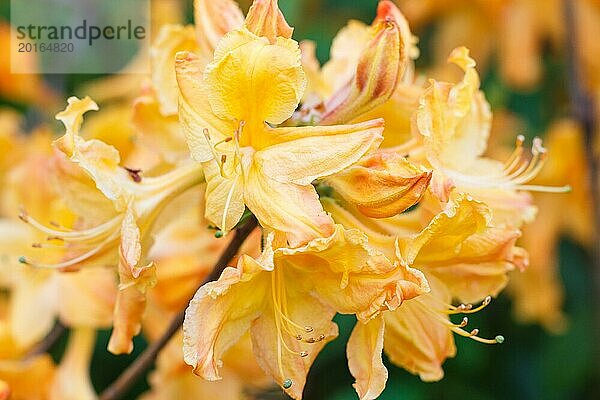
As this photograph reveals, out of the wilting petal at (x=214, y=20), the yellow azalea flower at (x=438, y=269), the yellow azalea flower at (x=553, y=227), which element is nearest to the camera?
the yellow azalea flower at (x=438, y=269)

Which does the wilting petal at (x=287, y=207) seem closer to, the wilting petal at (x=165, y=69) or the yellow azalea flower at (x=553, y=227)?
the wilting petal at (x=165, y=69)

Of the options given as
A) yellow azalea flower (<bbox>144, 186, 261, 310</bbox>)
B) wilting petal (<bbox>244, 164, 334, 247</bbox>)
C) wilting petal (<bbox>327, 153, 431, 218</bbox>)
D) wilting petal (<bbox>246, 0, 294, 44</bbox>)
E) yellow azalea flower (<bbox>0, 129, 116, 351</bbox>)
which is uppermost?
wilting petal (<bbox>246, 0, 294, 44</bbox>)

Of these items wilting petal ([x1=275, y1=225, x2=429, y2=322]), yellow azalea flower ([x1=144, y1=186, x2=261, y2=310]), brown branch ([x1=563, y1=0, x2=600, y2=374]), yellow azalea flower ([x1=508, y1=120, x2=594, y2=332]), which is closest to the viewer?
wilting petal ([x1=275, y1=225, x2=429, y2=322])

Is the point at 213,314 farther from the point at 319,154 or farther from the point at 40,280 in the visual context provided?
the point at 40,280

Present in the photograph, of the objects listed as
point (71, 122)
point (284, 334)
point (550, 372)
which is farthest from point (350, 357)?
point (550, 372)

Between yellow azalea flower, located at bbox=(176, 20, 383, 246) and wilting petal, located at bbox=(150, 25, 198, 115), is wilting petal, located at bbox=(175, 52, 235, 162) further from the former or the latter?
wilting petal, located at bbox=(150, 25, 198, 115)

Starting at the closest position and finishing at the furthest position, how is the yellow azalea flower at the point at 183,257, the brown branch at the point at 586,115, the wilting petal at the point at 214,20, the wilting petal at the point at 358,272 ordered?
1. the wilting petal at the point at 358,272
2. the wilting petal at the point at 214,20
3. the yellow azalea flower at the point at 183,257
4. the brown branch at the point at 586,115

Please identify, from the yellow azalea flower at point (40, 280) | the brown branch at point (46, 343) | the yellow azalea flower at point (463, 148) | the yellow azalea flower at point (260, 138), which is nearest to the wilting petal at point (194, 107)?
the yellow azalea flower at point (260, 138)

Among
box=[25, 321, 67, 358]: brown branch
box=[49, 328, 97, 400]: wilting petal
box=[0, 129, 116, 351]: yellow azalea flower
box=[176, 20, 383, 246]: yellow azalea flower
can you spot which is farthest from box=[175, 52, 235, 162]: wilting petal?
box=[25, 321, 67, 358]: brown branch
